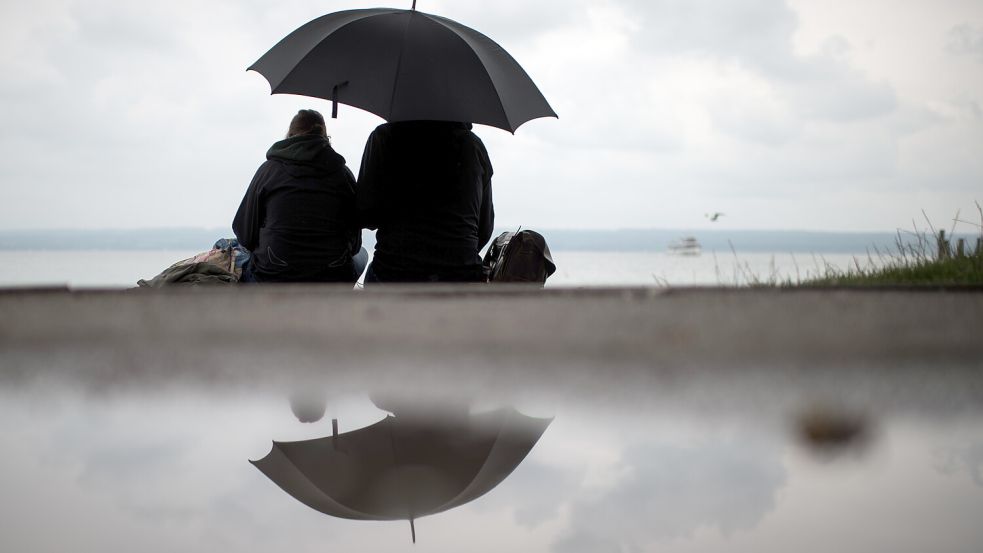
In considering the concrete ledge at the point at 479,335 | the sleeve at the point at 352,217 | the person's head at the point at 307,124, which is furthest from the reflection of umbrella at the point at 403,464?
the person's head at the point at 307,124

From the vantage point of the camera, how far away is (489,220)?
10.2 ft

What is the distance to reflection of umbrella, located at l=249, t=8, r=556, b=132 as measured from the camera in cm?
289

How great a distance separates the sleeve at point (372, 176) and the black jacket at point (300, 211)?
9.2 inches

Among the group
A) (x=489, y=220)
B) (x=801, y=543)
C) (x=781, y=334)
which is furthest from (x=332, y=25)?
(x=801, y=543)

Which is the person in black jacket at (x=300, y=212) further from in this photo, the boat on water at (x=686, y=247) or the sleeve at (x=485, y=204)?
the boat on water at (x=686, y=247)

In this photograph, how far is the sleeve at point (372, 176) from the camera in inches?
110

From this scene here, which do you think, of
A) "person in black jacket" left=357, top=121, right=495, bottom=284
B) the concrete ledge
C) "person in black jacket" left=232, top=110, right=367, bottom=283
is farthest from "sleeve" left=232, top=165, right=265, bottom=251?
the concrete ledge

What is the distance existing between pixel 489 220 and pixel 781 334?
185 centimetres

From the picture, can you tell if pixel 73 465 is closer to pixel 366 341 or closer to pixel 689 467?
pixel 366 341

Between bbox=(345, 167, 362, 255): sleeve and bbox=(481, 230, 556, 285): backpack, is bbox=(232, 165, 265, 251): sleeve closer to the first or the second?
bbox=(345, 167, 362, 255): sleeve

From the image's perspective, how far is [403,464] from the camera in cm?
108

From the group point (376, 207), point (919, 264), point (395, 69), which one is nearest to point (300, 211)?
point (376, 207)

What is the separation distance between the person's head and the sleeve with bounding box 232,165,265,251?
20 cm

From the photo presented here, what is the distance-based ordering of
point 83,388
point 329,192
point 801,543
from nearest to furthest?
point 801,543
point 83,388
point 329,192
